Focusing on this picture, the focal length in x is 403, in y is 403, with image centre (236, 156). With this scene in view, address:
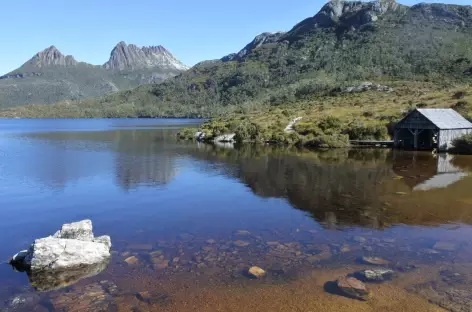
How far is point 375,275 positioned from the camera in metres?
16.3

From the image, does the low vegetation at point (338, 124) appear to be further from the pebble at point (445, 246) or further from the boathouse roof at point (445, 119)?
the pebble at point (445, 246)

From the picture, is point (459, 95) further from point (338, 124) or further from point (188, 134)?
point (188, 134)

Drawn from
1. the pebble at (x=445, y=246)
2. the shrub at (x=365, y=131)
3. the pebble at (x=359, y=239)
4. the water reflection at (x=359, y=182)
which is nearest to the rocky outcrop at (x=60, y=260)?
the pebble at (x=359, y=239)

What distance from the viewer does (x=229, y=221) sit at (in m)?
24.8

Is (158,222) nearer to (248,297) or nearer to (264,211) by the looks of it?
(264,211)

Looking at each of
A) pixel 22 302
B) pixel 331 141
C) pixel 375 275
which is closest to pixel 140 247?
pixel 22 302

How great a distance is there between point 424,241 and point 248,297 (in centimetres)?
1079

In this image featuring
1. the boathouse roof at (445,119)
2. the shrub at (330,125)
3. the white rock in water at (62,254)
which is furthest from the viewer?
the shrub at (330,125)

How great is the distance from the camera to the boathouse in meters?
56.8

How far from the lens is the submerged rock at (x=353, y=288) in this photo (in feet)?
48.9

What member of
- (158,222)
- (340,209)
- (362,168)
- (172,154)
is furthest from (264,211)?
(172,154)

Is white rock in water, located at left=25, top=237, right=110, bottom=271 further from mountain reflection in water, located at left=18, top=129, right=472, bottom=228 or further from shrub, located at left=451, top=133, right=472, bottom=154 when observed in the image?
shrub, located at left=451, top=133, right=472, bottom=154

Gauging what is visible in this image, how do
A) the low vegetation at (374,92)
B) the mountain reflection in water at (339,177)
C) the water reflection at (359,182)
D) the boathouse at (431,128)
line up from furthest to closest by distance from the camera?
1. the low vegetation at (374,92)
2. the boathouse at (431,128)
3. the mountain reflection in water at (339,177)
4. the water reflection at (359,182)

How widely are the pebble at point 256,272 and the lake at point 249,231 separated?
0.35 m
